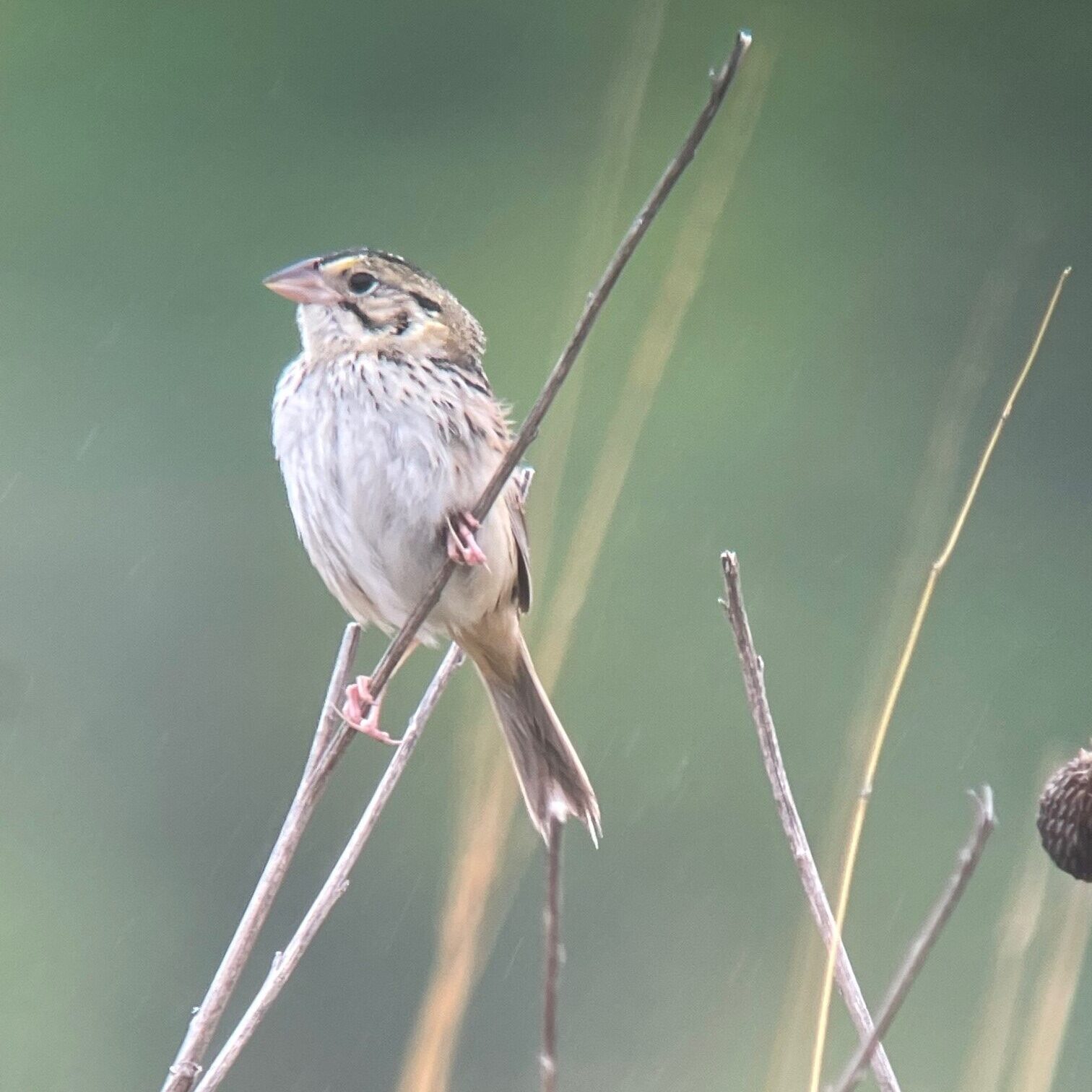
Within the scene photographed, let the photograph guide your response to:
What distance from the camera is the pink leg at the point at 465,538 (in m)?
2.92

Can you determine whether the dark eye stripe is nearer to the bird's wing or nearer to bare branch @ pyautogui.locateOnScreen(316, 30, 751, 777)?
the bird's wing

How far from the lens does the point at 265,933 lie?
8.72 m

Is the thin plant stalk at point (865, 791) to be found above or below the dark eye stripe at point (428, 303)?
below

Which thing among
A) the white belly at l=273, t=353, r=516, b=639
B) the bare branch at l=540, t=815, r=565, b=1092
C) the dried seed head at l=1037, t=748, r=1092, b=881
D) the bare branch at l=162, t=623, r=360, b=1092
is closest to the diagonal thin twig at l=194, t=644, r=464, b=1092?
the bare branch at l=162, t=623, r=360, b=1092

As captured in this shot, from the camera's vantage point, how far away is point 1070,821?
1.65 m

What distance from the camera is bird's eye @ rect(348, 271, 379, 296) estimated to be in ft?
10.2

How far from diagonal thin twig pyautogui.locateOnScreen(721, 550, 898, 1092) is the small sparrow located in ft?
3.49

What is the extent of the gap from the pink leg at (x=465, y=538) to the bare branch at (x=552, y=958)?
5.09 ft

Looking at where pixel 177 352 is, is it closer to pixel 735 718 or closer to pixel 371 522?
pixel 735 718

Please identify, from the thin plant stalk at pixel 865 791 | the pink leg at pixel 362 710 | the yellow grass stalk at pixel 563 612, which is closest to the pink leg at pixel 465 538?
the pink leg at pixel 362 710

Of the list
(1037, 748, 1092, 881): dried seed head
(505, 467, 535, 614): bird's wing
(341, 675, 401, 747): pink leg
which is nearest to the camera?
(1037, 748, 1092, 881): dried seed head

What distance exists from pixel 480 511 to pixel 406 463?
2.81 feet

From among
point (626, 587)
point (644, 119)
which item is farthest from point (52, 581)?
point (644, 119)

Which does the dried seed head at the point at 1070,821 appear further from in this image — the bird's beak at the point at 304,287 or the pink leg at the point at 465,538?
the bird's beak at the point at 304,287
